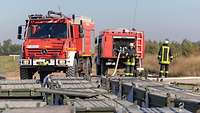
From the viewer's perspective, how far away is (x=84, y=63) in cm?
2439

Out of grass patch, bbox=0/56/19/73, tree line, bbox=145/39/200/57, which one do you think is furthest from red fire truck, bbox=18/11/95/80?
grass patch, bbox=0/56/19/73

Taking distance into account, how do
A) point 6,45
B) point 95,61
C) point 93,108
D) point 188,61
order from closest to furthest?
point 93,108, point 95,61, point 188,61, point 6,45

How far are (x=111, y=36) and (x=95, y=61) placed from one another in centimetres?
238

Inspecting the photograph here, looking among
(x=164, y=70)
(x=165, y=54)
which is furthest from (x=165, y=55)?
(x=164, y=70)

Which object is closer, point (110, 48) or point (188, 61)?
point (110, 48)

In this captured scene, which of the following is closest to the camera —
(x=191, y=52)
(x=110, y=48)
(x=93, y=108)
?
(x=93, y=108)

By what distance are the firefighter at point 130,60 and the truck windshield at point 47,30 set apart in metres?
3.31

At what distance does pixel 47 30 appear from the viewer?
2105 centimetres

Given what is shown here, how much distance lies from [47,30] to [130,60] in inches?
189

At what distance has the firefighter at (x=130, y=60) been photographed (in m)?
23.4

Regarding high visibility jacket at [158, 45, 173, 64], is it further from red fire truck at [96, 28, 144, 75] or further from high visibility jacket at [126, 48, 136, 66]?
red fire truck at [96, 28, 144, 75]

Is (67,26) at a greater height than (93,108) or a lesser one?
greater

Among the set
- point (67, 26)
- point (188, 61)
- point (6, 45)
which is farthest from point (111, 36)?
point (6, 45)

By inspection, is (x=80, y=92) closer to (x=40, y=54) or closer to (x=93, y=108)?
(x=93, y=108)
